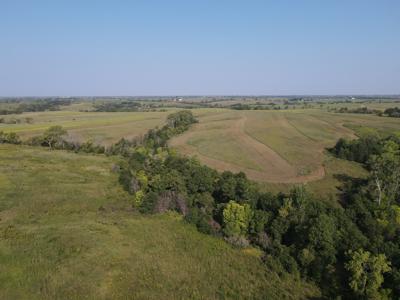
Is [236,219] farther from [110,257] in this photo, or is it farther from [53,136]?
[53,136]

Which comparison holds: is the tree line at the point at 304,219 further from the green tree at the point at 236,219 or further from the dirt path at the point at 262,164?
the dirt path at the point at 262,164

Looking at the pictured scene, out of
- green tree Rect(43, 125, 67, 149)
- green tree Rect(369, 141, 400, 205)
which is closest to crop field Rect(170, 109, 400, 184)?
green tree Rect(369, 141, 400, 205)

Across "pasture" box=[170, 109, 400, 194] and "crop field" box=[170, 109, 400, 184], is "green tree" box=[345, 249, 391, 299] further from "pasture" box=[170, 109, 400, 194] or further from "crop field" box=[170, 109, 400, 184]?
"crop field" box=[170, 109, 400, 184]

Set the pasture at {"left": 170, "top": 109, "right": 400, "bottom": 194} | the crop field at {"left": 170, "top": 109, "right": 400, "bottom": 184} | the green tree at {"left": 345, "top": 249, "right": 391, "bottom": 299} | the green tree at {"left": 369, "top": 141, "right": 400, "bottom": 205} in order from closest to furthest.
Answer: the green tree at {"left": 345, "top": 249, "right": 391, "bottom": 299}
the green tree at {"left": 369, "top": 141, "right": 400, "bottom": 205}
the pasture at {"left": 170, "top": 109, "right": 400, "bottom": 194}
the crop field at {"left": 170, "top": 109, "right": 400, "bottom": 184}

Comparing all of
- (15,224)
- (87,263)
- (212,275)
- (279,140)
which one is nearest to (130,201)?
(15,224)

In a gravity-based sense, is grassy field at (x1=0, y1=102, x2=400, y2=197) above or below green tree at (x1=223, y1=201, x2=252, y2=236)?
above

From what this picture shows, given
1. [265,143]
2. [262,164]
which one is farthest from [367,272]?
[265,143]
